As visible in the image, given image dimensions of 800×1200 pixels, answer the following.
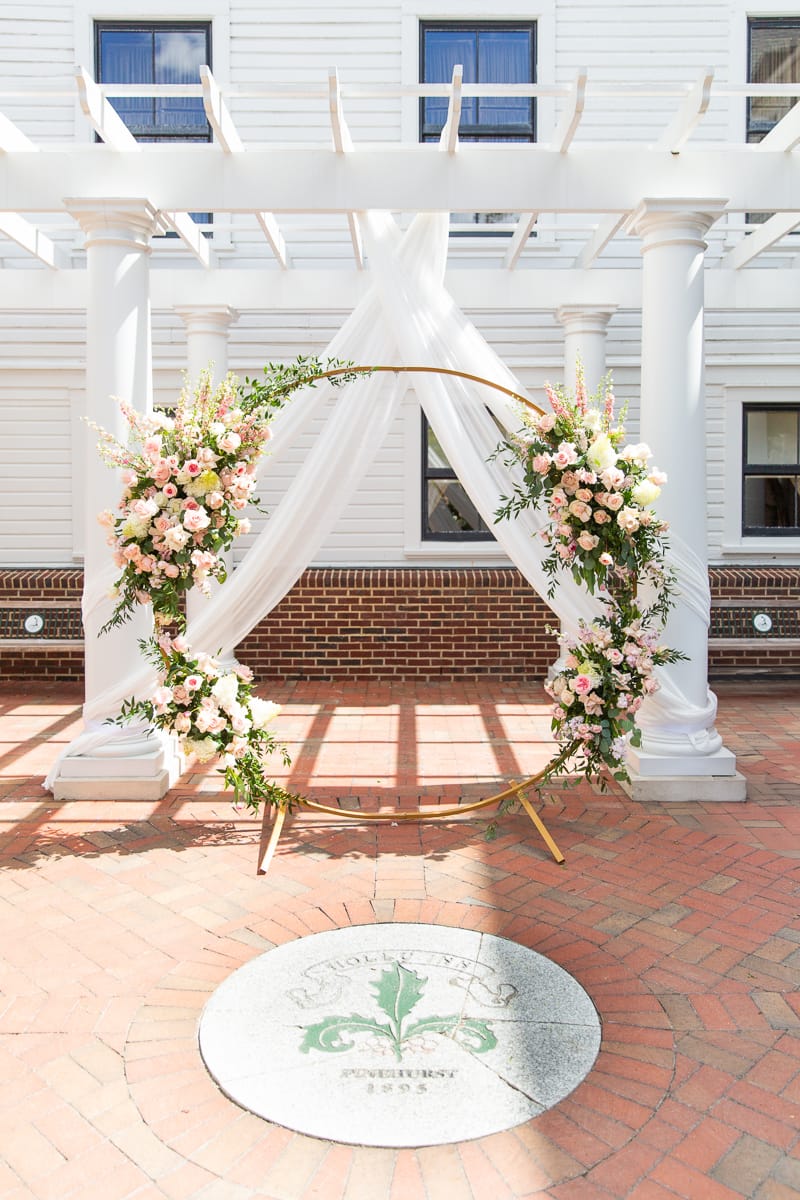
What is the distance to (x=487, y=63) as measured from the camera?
969cm

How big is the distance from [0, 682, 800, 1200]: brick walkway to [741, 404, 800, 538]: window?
3.47 meters

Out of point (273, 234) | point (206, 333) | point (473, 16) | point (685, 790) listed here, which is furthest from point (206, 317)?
point (685, 790)

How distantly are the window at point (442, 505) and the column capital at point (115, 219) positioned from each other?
178 inches

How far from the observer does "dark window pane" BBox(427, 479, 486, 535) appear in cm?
1006

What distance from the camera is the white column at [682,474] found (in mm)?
5930

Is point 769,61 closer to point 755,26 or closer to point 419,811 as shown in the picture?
point 755,26

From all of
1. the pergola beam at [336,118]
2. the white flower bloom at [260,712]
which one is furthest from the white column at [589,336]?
the white flower bloom at [260,712]

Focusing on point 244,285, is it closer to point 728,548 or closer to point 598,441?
point 598,441

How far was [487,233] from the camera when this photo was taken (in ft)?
31.9

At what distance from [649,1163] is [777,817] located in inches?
129

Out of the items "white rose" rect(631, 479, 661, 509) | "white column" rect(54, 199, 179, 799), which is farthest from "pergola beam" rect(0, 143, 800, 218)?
"white rose" rect(631, 479, 661, 509)

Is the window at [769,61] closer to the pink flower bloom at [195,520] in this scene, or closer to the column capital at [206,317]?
the column capital at [206,317]

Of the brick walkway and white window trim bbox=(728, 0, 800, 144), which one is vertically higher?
white window trim bbox=(728, 0, 800, 144)

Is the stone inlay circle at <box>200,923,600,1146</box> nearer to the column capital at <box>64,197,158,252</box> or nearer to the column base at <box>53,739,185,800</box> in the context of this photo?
the column base at <box>53,739,185,800</box>
